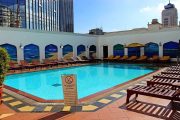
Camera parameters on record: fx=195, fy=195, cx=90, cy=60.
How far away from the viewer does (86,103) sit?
6.01 metres

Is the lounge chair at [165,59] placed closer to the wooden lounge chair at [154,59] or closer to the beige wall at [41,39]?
the wooden lounge chair at [154,59]

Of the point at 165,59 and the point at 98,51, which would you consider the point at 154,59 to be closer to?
the point at 165,59

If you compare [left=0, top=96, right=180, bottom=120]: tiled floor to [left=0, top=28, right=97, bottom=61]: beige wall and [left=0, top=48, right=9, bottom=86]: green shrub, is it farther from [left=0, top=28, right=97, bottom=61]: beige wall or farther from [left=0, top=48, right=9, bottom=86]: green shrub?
[left=0, top=28, right=97, bottom=61]: beige wall

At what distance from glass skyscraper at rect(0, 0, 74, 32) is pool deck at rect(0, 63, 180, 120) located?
1721 cm

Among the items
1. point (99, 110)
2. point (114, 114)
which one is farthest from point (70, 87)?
point (114, 114)

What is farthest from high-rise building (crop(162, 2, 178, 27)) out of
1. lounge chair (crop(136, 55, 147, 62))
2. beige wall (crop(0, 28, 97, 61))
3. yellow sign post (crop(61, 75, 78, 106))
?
yellow sign post (crop(61, 75, 78, 106))

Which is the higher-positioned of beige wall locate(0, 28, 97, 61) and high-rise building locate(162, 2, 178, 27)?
high-rise building locate(162, 2, 178, 27)

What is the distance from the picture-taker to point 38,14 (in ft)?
163

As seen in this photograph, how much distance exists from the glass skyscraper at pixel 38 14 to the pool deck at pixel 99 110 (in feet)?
56.4

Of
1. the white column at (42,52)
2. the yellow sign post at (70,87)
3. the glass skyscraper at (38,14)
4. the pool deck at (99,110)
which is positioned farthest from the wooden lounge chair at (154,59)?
the yellow sign post at (70,87)

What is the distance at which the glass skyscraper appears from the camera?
3148 cm

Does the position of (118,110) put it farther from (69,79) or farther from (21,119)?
(21,119)

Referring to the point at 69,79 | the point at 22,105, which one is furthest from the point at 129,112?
the point at 22,105

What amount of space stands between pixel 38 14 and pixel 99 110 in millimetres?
48115
